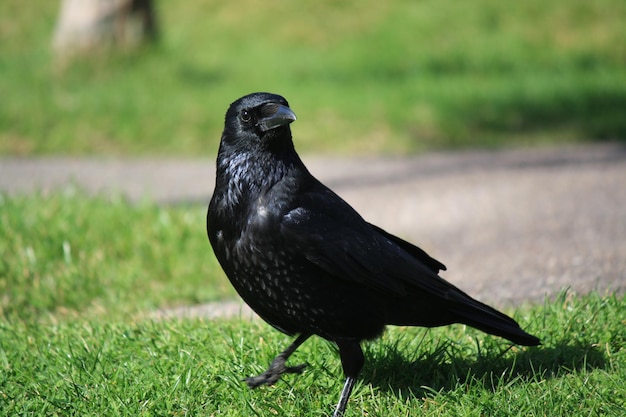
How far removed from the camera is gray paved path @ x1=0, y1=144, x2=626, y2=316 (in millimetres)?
5906

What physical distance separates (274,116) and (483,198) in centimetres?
491

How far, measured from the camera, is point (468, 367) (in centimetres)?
394

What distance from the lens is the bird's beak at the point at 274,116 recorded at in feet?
11.6

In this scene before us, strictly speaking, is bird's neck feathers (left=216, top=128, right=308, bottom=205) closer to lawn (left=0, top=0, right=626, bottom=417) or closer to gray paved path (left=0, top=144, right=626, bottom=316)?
lawn (left=0, top=0, right=626, bottom=417)

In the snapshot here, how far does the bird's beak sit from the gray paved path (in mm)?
2216

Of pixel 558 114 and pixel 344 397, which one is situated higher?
pixel 558 114

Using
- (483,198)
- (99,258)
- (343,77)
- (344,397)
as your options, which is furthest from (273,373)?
(343,77)

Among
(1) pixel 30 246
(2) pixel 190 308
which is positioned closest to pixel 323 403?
(2) pixel 190 308

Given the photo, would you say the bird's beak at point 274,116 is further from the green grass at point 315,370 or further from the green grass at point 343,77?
the green grass at point 343,77

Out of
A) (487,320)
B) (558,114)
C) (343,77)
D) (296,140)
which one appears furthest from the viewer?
(343,77)

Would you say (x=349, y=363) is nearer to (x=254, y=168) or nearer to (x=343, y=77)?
(x=254, y=168)

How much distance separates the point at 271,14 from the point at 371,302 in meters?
14.7

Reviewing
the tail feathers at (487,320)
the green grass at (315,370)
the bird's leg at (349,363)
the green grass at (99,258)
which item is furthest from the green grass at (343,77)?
the bird's leg at (349,363)

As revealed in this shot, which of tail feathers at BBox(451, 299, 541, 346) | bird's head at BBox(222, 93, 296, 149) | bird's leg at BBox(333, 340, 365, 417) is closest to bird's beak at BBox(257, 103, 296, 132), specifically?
bird's head at BBox(222, 93, 296, 149)
